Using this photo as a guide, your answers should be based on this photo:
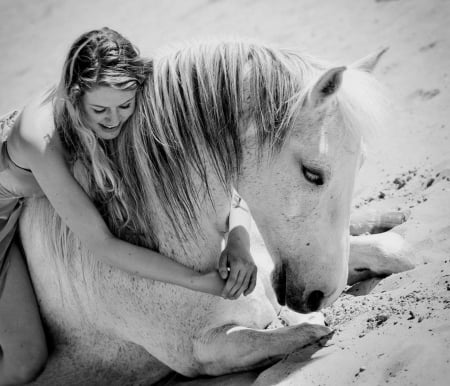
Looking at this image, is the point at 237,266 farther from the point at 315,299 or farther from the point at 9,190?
the point at 9,190

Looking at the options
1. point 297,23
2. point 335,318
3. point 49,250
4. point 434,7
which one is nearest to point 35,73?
point 297,23

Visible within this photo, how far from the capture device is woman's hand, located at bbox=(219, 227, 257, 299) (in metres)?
2.50

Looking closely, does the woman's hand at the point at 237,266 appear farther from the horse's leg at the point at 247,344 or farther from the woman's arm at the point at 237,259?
the horse's leg at the point at 247,344

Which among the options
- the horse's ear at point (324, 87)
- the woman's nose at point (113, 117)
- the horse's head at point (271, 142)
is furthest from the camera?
the woman's nose at point (113, 117)

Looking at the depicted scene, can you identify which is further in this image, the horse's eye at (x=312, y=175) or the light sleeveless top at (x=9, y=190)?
the light sleeveless top at (x=9, y=190)

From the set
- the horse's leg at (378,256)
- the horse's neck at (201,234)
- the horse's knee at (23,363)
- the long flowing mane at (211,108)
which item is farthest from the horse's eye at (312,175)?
the horse's knee at (23,363)

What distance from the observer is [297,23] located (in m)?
6.93

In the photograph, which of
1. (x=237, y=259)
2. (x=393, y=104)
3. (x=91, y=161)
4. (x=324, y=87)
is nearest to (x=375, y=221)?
(x=393, y=104)

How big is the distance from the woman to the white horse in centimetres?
10

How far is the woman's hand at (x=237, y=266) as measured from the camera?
8.21 feet

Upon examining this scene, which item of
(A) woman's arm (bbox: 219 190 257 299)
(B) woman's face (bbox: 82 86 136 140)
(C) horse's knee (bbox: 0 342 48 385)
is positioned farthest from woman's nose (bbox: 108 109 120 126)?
(C) horse's knee (bbox: 0 342 48 385)

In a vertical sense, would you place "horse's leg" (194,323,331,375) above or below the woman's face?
below

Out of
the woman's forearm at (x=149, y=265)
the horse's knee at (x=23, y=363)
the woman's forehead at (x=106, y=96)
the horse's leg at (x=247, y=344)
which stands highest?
the woman's forehead at (x=106, y=96)

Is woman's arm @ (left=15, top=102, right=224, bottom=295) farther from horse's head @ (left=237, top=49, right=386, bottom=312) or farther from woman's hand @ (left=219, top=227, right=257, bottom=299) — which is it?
horse's head @ (left=237, top=49, right=386, bottom=312)
